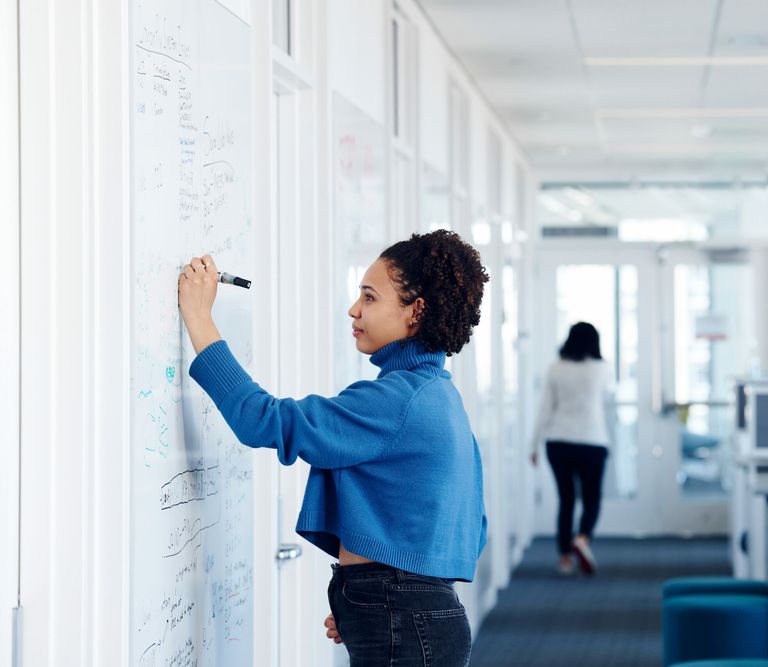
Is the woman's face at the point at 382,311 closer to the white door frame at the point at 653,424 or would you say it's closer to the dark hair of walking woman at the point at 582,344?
the dark hair of walking woman at the point at 582,344

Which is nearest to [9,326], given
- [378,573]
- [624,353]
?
[378,573]

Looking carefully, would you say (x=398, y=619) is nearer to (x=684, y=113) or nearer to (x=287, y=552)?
(x=287, y=552)

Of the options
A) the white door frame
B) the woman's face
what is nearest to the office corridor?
the white door frame

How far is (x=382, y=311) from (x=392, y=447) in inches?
10.1

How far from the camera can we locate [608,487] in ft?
32.8

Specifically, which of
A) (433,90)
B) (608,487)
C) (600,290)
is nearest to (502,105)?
(433,90)

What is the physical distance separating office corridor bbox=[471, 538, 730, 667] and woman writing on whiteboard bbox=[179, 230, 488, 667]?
12.3 ft

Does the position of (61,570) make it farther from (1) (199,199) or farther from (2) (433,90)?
(2) (433,90)

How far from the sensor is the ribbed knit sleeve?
6.48ft

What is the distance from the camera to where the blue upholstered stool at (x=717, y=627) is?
4680 millimetres

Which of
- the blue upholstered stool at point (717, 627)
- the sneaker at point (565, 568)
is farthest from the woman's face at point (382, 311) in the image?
the sneaker at point (565, 568)

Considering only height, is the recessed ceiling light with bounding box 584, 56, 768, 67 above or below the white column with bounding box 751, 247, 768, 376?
above

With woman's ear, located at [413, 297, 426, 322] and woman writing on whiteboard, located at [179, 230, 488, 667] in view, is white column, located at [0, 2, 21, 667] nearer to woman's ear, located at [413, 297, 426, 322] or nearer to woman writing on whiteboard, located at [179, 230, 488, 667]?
woman writing on whiteboard, located at [179, 230, 488, 667]

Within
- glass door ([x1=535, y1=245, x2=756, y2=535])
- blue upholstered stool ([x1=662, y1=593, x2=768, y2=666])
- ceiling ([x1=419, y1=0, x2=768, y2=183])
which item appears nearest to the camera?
blue upholstered stool ([x1=662, y1=593, x2=768, y2=666])
